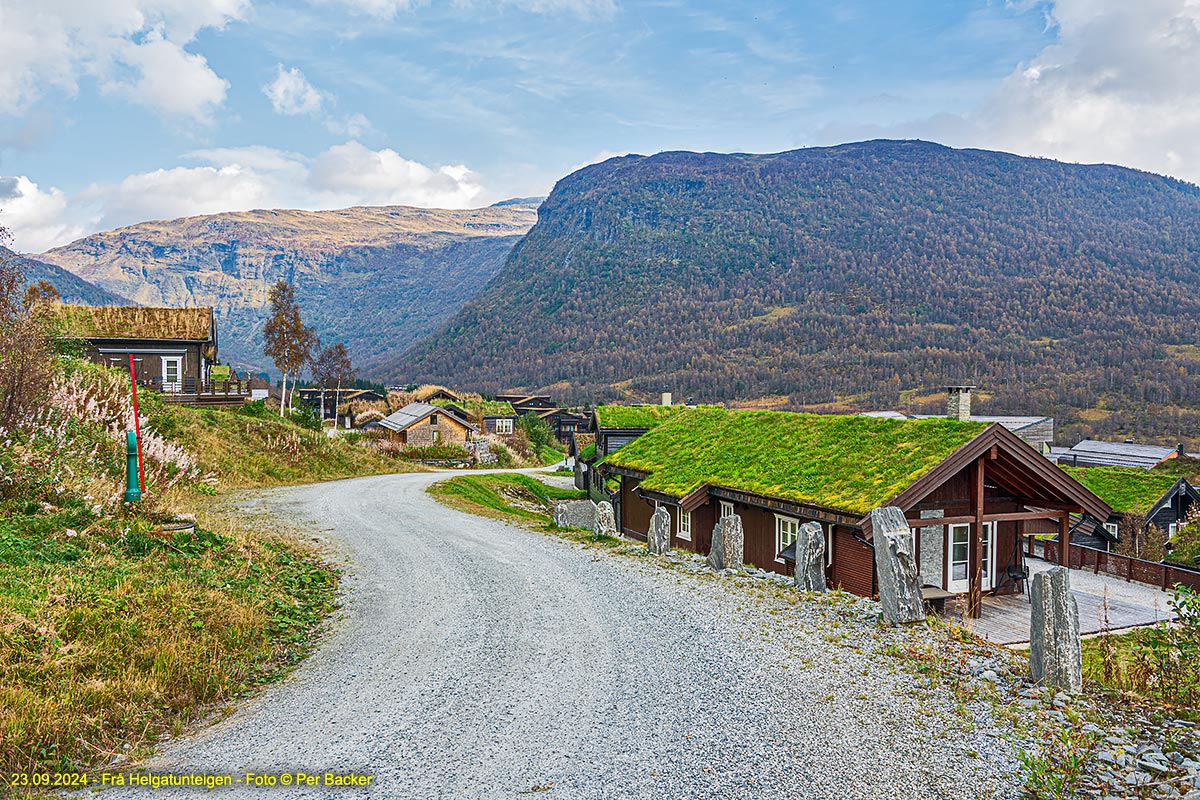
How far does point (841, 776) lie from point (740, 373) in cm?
19261

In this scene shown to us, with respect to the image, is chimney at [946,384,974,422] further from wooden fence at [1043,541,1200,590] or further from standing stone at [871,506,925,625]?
standing stone at [871,506,925,625]

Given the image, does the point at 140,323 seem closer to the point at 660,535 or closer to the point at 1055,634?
the point at 660,535

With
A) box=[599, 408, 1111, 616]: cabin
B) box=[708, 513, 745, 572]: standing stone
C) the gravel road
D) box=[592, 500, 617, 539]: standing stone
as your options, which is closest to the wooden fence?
box=[599, 408, 1111, 616]: cabin

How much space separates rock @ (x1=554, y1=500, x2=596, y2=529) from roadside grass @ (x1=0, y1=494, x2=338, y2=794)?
29.8 ft

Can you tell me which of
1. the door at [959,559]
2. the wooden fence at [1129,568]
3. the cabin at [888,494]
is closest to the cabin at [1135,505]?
the wooden fence at [1129,568]

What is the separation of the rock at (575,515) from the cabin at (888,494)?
10.8 feet

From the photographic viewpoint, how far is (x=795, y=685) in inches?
355

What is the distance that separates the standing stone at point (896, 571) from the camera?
11.4 m

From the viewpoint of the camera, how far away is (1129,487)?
44.2m

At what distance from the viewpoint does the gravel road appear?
22.0ft

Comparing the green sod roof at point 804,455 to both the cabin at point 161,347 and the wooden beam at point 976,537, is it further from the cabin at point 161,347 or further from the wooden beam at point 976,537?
the cabin at point 161,347

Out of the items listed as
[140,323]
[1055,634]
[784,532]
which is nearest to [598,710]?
[1055,634]

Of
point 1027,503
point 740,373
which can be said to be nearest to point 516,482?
point 1027,503

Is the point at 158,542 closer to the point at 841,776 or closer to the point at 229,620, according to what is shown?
the point at 229,620
